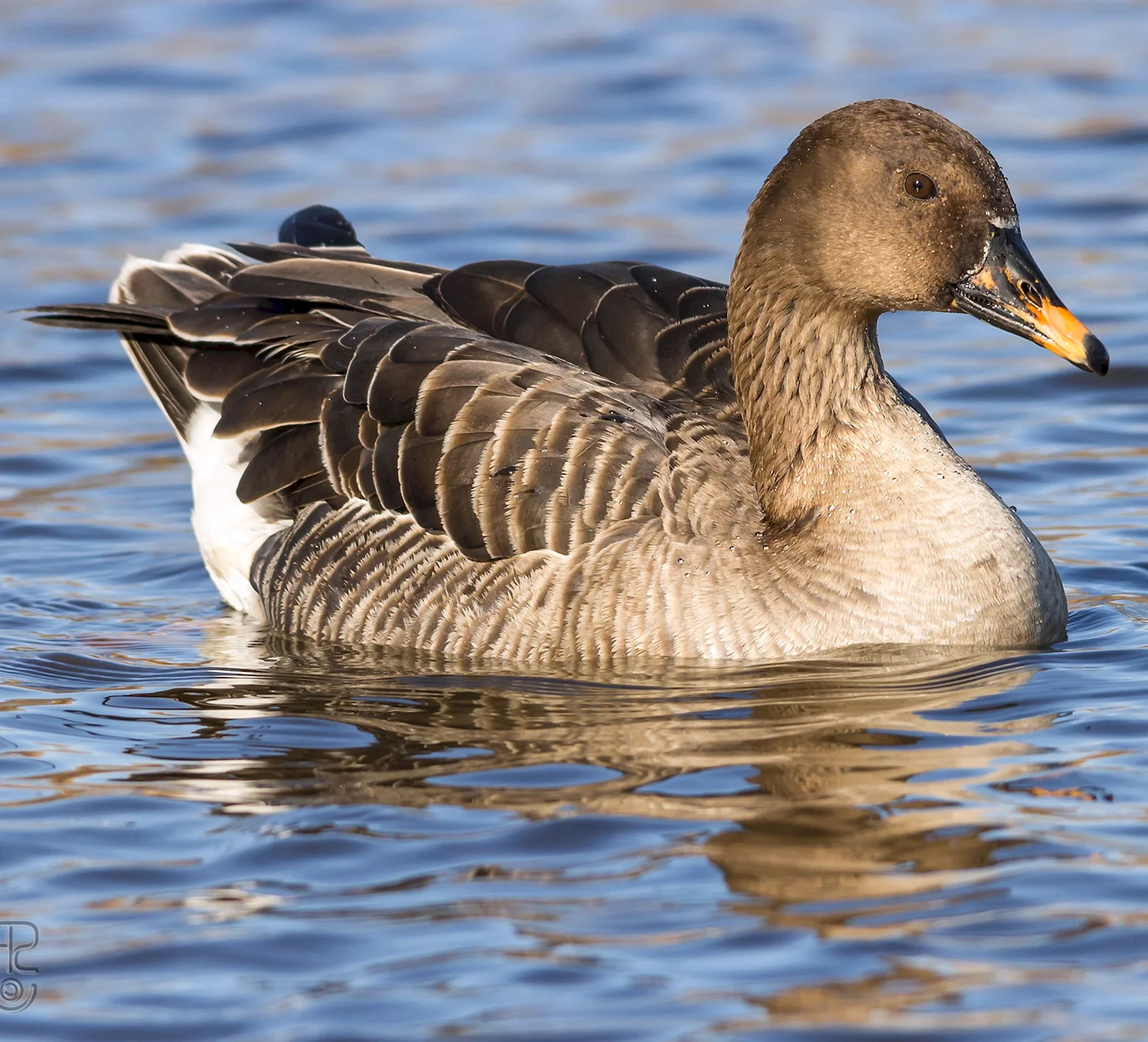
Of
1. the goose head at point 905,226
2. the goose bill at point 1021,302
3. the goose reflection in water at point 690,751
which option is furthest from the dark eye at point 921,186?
the goose reflection in water at point 690,751

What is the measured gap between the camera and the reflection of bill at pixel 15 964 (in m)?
5.97

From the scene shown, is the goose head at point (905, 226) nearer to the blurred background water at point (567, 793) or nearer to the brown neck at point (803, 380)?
the brown neck at point (803, 380)

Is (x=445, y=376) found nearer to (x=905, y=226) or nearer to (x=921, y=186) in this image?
(x=905, y=226)

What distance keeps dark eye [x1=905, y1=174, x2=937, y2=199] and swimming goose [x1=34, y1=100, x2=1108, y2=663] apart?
1 centimetres

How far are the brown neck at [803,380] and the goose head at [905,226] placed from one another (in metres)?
0.11

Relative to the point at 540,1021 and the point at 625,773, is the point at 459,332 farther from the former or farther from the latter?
the point at 540,1021

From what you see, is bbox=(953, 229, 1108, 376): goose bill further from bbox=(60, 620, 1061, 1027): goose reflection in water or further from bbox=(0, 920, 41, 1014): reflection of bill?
bbox=(0, 920, 41, 1014): reflection of bill

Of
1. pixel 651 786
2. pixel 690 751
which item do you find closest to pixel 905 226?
pixel 690 751

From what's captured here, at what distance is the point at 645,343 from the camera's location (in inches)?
363

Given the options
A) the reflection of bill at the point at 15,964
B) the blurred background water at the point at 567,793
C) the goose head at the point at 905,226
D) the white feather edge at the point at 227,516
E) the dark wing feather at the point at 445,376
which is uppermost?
the goose head at the point at 905,226

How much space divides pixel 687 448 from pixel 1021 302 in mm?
1511

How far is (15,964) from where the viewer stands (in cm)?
616

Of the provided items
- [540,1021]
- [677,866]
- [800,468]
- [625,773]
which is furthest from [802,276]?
[540,1021]

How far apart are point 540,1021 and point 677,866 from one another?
0.98 meters
